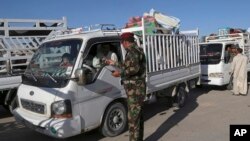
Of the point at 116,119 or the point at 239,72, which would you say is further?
the point at 239,72

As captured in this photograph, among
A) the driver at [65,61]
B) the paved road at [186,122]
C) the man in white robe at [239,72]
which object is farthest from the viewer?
the man in white robe at [239,72]

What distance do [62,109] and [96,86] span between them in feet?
2.73

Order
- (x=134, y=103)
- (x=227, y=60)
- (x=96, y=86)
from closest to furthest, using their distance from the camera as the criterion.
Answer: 1. (x=134, y=103)
2. (x=96, y=86)
3. (x=227, y=60)

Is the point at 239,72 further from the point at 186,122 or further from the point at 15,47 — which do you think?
the point at 15,47

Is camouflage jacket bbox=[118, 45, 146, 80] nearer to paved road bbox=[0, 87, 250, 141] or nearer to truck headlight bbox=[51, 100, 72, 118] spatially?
truck headlight bbox=[51, 100, 72, 118]

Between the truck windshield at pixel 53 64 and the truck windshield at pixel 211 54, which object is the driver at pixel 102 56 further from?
the truck windshield at pixel 211 54

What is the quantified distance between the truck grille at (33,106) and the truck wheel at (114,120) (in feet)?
3.96

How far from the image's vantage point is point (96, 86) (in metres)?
5.89

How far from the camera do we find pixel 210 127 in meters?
6.95

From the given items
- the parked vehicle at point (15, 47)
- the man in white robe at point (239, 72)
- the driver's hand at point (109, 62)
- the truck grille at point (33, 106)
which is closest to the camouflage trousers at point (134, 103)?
the driver's hand at point (109, 62)

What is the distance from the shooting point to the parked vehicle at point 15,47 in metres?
8.20

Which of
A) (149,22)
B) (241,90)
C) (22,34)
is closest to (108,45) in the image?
(149,22)

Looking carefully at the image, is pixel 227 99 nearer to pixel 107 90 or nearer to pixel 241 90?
pixel 241 90

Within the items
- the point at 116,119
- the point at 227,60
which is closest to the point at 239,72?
the point at 227,60
